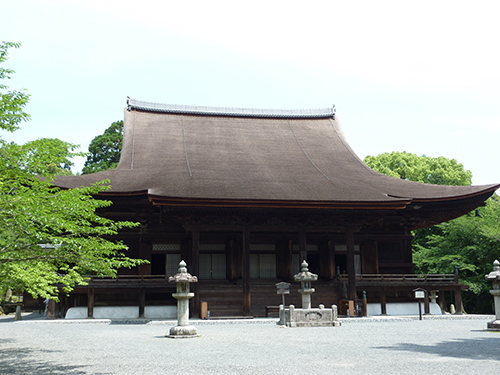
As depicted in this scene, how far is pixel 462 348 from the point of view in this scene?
10695mm

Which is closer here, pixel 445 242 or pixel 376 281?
pixel 376 281

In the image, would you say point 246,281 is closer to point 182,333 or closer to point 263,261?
point 263,261

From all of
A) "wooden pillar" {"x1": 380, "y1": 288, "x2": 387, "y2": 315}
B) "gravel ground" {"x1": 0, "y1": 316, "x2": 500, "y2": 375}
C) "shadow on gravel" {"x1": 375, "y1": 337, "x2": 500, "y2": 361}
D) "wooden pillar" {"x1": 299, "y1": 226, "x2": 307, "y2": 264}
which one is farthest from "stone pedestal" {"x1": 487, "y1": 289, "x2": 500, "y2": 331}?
"wooden pillar" {"x1": 299, "y1": 226, "x2": 307, "y2": 264}

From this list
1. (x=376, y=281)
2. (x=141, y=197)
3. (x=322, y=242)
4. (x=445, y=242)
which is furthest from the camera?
(x=445, y=242)

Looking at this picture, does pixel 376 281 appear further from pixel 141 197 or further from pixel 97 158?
pixel 97 158

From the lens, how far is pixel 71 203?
8172 mm

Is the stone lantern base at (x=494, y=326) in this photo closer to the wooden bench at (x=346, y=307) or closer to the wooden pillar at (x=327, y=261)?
the wooden bench at (x=346, y=307)

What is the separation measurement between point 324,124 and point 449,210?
11505 mm

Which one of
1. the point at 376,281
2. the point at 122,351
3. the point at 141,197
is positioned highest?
the point at 141,197

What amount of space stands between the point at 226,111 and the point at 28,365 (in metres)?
24.8

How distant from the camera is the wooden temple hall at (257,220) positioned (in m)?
20.4

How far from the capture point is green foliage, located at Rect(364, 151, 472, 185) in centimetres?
4053

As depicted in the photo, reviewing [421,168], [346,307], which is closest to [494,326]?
[346,307]

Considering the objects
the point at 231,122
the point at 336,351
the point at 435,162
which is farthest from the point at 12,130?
the point at 435,162
